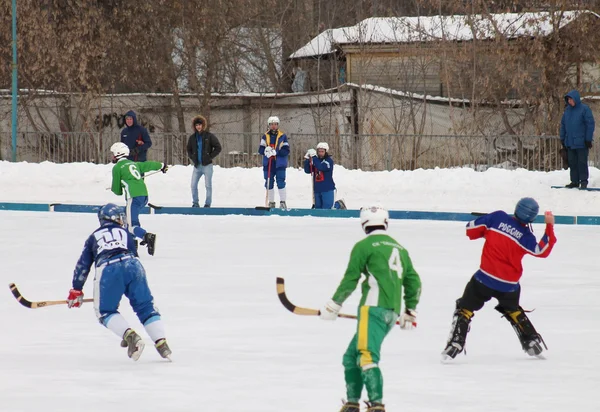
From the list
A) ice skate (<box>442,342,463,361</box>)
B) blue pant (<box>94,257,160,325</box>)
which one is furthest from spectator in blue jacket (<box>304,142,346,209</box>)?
blue pant (<box>94,257,160,325</box>)

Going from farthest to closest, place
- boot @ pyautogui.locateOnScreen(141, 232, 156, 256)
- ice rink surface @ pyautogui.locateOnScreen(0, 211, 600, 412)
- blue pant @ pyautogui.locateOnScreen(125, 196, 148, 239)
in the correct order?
boot @ pyautogui.locateOnScreen(141, 232, 156, 256)
blue pant @ pyautogui.locateOnScreen(125, 196, 148, 239)
ice rink surface @ pyautogui.locateOnScreen(0, 211, 600, 412)

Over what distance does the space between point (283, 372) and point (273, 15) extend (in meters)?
28.3

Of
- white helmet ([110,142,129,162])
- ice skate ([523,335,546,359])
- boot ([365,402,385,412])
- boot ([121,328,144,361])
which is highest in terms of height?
white helmet ([110,142,129,162])

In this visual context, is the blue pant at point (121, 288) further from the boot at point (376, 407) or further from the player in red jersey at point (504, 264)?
the boot at point (376, 407)

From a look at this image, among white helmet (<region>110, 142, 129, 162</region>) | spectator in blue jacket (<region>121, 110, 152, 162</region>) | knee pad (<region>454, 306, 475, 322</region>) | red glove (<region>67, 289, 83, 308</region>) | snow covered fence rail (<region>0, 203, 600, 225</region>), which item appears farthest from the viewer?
spectator in blue jacket (<region>121, 110, 152, 162</region>)

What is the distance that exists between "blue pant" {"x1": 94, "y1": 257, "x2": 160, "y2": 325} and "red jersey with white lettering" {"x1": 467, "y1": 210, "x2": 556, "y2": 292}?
2.27 metres

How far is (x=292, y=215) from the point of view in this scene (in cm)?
1942

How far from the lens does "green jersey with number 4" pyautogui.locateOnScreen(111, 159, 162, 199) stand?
1377 cm

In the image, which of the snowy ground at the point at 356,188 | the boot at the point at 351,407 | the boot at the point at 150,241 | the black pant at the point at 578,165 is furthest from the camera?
the snowy ground at the point at 356,188

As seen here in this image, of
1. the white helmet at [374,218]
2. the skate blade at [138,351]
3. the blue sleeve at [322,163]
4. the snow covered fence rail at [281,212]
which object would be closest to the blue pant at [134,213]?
the blue sleeve at [322,163]

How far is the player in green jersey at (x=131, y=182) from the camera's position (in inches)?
541

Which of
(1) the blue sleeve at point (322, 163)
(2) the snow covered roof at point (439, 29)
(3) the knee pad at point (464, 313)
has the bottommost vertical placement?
(3) the knee pad at point (464, 313)

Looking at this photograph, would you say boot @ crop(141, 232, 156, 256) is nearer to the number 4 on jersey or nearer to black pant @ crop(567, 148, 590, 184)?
the number 4 on jersey

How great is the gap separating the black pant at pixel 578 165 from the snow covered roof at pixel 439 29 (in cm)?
688
